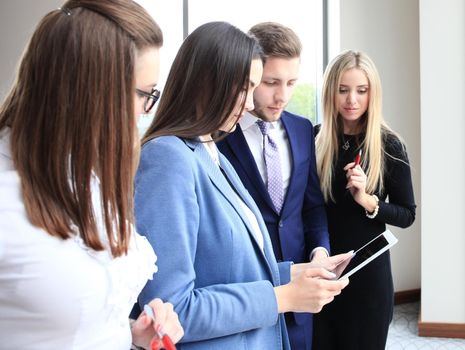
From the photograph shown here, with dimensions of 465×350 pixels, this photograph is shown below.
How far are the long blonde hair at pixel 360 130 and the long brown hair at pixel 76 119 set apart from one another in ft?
4.36

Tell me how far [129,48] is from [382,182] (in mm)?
1467

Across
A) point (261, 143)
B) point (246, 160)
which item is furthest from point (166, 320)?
point (261, 143)

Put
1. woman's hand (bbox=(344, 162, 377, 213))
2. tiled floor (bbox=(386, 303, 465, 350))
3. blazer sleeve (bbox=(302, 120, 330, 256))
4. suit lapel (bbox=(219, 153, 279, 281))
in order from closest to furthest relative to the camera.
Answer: suit lapel (bbox=(219, 153, 279, 281)), blazer sleeve (bbox=(302, 120, 330, 256)), woman's hand (bbox=(344, 162, 377, 213)), tiled floor (bbox=(386, 303, 465, 350))

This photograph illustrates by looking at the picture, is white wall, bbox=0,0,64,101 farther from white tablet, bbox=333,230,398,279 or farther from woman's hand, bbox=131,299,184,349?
woman's hand, bbox=131,299,184,349

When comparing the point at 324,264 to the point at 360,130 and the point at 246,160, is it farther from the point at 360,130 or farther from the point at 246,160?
the point at 360,130

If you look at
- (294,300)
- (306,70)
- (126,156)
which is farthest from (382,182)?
(306,70)

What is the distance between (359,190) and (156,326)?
4.04 feet

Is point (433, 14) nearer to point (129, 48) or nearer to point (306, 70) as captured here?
point (306, 70)

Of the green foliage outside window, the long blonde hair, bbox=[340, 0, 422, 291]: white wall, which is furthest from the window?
the long blonde hair

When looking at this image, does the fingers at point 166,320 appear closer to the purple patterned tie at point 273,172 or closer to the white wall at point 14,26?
the purple patterned tie at point 273,172

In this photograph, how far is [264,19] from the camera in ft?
13.2

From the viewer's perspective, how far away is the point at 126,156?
2.74 feet

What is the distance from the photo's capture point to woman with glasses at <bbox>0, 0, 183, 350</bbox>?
2.35 feet

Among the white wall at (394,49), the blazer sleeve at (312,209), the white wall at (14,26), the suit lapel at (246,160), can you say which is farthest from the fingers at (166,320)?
the white wall at (394,49)
